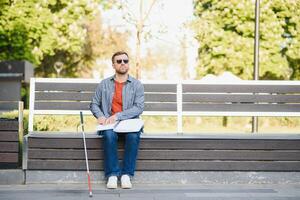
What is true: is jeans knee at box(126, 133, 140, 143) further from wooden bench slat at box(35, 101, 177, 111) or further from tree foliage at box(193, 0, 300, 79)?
tree foliage at box(193, 0, 300, 79)

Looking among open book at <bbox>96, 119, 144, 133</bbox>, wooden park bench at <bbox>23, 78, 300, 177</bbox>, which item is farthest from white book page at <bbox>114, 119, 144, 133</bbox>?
wooden park bench at <bbox>23, 78, 300, 177</bbox>

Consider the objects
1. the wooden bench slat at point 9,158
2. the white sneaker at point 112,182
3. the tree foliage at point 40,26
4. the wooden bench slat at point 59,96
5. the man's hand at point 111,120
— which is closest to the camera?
the white sneaker at point 112,182

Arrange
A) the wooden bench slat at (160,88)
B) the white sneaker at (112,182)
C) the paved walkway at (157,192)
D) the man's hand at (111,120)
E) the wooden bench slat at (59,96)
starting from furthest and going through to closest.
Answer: the wooden bench slat at (160,88)
the wooden bench slat at (59,96)
the man's hand at (111,120)
the white sneaker at (112,182)
the paved walkway at (157,192)

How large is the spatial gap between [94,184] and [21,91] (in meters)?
23.2

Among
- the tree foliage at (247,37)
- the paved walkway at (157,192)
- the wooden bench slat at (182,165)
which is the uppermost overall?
the tree foliage at (247,37)

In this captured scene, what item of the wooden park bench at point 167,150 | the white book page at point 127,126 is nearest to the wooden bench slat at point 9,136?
the wooden park bench at point 167,150

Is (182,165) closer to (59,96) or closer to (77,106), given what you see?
(77,106)

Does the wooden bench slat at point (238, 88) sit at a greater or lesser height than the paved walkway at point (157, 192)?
greater

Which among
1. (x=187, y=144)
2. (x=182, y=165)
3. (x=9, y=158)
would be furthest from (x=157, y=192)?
(x=9, y=158)

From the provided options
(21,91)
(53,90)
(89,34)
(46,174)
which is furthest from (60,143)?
(89,34)

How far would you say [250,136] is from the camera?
700cm

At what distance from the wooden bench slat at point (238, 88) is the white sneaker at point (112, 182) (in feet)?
6.30

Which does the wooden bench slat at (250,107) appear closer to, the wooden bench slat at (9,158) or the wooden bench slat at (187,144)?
the wooden bench slat at (187,144)

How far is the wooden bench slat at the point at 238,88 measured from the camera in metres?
7.59
